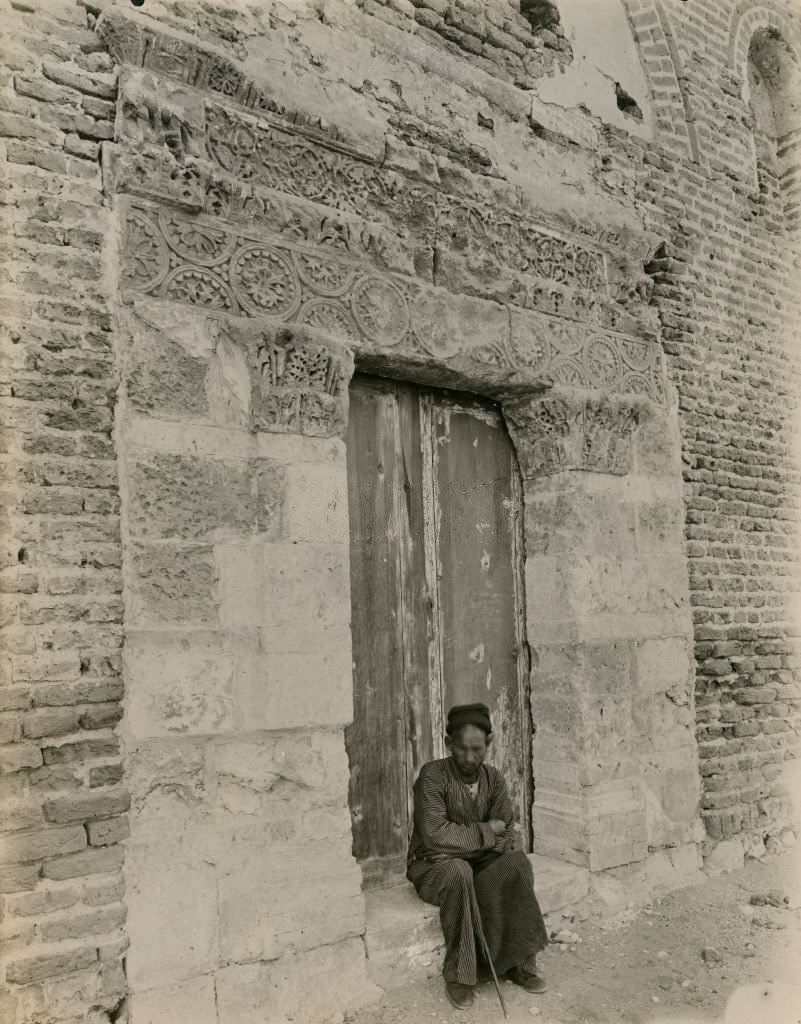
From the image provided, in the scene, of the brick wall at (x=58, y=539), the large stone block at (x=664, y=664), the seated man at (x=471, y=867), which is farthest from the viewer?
the large stone block at (x=664, y=664)

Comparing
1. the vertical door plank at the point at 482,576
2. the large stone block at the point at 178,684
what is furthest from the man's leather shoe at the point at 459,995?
the large stone block at the point at 178,684

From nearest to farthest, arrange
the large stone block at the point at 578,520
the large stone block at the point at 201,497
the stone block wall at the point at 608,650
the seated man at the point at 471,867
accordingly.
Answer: the large stone block at the point at 201,497
the seated man at the point at 471,867
the stone block wall at the point at 608,650
the large stone block at the point at 578,520

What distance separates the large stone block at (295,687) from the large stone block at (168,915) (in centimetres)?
56

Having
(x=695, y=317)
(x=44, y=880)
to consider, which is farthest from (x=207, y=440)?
(x=695, y=317)

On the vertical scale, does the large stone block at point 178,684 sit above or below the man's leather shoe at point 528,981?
above

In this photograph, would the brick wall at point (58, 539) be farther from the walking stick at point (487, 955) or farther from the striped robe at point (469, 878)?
the walking stick at point (487, 955)

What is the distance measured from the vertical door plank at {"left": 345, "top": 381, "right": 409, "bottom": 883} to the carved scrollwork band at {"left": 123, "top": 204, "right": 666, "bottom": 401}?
0.44 meters

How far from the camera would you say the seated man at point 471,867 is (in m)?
3.48

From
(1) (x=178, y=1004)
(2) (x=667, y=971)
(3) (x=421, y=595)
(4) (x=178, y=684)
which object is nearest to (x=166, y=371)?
(4) (x=178, y=684)

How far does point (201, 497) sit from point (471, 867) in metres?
1.96

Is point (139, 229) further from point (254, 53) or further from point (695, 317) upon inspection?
point (695, 317)

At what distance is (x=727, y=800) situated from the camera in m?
5.07

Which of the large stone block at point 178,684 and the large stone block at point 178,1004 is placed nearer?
the large stone block at point 178,1004

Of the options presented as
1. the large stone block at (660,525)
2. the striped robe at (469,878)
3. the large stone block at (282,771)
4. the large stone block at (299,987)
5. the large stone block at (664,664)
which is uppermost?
the large stone block at (660,525)
